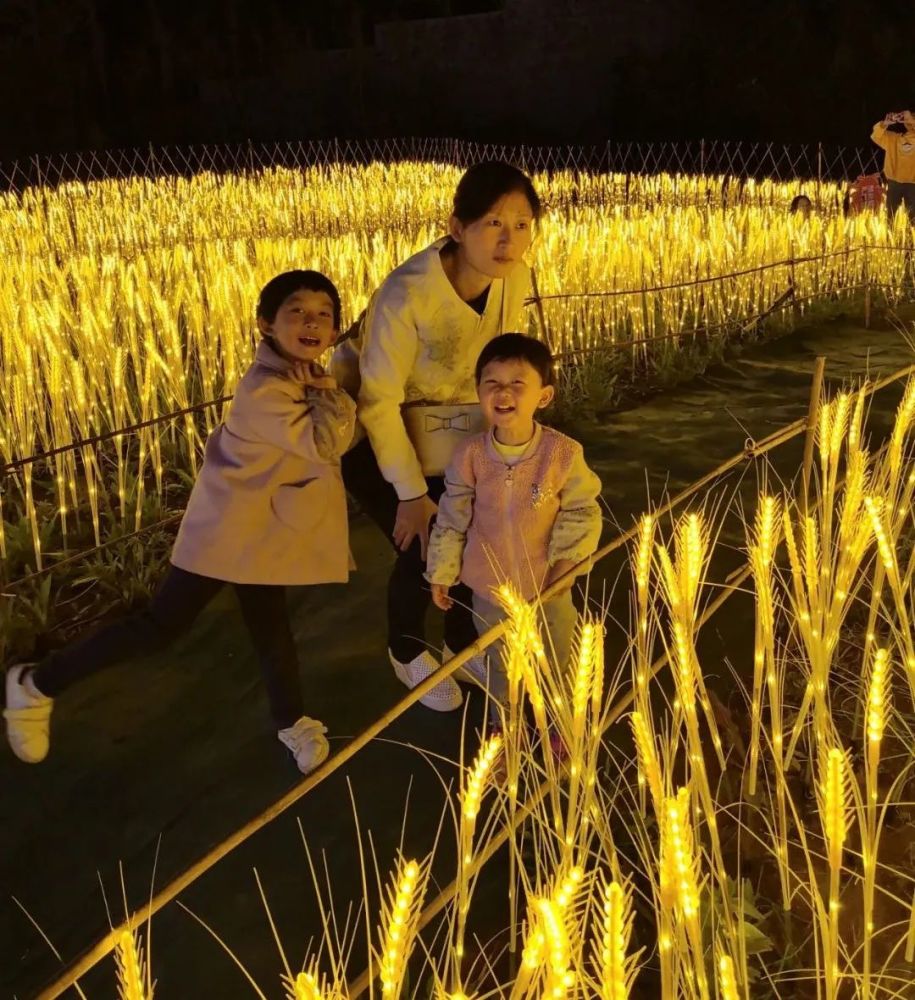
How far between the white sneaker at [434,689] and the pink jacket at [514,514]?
1.03ft

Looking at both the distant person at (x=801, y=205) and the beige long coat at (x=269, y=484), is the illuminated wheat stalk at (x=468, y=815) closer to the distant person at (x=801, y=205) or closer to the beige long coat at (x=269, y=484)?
the beige long coat at (x=269, y=484)

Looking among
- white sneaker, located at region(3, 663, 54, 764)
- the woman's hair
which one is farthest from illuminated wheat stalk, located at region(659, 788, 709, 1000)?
white sneaker, located at region(3, 663, 54, 764)

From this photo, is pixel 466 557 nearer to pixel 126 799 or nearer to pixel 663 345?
pixel 126 799

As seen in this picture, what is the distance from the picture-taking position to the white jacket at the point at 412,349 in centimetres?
173

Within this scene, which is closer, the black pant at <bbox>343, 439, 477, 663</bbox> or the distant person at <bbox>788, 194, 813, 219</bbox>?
the black pant at <bbox>343, 439, 477, 663</bbox>

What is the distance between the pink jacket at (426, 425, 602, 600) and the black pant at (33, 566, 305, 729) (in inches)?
12.6

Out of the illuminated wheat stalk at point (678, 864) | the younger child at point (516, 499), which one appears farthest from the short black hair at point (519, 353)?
the illuminated wheat stalk at point (678, 864)

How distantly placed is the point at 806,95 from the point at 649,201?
278 inches

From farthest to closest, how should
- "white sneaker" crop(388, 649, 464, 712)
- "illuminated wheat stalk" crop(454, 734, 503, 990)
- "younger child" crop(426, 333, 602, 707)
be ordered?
1. "white sneaker" crop(388, 649, 464, 712)
2. "younger child" crop(426, 333, 602, 707)
3. "illuminated wheat stalk" crop(454, 734, 503, 990)

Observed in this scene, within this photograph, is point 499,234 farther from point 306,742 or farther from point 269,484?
point 306,742

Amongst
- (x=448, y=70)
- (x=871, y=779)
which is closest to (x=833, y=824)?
(x=871, y=779)

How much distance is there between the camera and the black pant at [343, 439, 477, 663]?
192 cm

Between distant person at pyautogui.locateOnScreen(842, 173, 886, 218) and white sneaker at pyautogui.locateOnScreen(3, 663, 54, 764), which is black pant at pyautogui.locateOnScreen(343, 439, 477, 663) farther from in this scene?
distant person at pyautogui.locateOnScreen(842, 173, 886, 218)

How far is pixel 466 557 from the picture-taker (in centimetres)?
177
